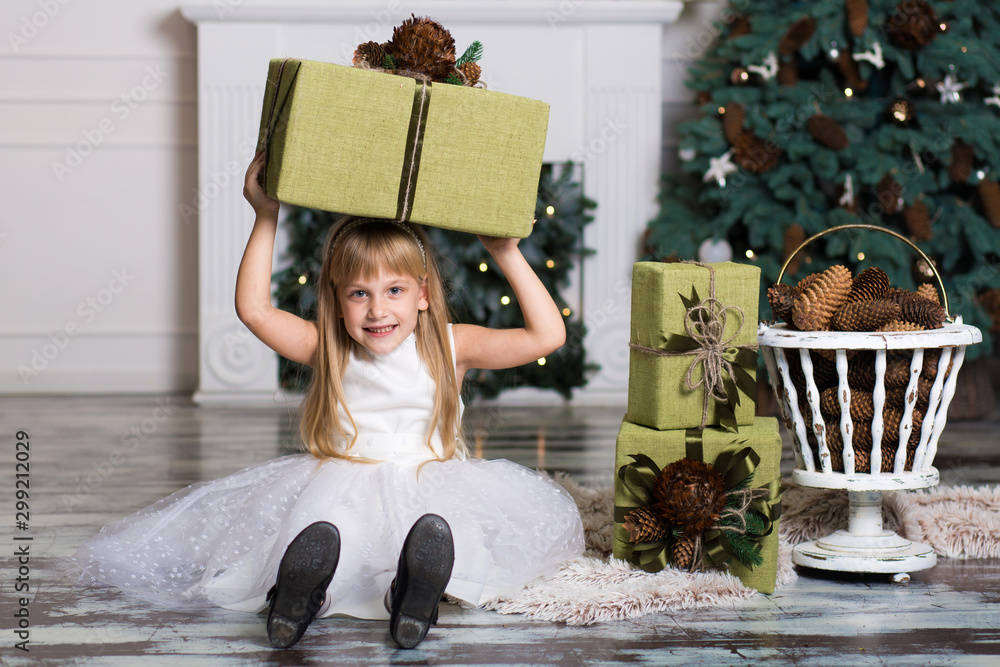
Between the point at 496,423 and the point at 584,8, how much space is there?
189 centimetres

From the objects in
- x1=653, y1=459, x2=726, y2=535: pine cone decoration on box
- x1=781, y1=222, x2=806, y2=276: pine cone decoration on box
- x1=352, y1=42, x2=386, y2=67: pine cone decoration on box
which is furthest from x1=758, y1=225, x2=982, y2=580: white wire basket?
x1=781, y1=222, x2=806, y2=276: pine cone decoration on box

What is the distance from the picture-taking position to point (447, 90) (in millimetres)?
1572

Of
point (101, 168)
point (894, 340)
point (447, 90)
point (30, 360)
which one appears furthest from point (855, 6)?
point (30, 360)

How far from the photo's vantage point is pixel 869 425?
1.79m

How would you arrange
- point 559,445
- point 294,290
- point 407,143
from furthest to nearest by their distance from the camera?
point 294,290
point 559,445
point 407,143

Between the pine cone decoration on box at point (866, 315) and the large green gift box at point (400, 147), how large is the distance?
0.63 metres

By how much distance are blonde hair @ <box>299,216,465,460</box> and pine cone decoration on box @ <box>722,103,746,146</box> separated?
2.28 metres

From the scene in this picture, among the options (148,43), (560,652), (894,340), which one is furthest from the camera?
(148,43)

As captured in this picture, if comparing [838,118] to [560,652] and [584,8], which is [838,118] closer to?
[584,8]

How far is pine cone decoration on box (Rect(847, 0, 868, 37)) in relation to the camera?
3609mm

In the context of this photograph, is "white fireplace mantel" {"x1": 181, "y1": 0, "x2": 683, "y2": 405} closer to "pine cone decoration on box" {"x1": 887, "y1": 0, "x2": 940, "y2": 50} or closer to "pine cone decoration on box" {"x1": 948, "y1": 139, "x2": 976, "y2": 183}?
"pine cone decoration on box" {"x1": 887, "y1": 0, "x2": 940, "y2": 50}

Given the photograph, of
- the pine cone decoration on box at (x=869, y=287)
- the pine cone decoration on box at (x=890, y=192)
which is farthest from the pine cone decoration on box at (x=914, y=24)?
the pine cone decoration on box at (x=869, y=287)

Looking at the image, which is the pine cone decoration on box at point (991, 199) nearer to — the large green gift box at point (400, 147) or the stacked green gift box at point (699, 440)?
the stacked green gift box at point (699, 440)

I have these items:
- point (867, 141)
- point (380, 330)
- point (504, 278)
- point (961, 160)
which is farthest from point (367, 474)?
point (961, 160)
